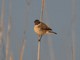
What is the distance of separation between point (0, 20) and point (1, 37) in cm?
15

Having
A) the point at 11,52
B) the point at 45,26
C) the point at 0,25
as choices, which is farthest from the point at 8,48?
the point at 45,26

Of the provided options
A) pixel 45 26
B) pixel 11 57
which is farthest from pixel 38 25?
pixel 11 57

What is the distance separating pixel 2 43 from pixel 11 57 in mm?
124

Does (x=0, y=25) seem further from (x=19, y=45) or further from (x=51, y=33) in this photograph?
(x=51, y=33)

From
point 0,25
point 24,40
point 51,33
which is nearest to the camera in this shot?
point 24,40

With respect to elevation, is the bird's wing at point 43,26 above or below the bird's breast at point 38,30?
above

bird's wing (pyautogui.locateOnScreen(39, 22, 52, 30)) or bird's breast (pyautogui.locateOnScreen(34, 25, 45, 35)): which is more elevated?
bird's wing (pyautogui.locateOnScreen(39, 22, 52, 30))

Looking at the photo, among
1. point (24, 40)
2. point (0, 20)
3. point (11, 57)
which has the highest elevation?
point (0, 20)

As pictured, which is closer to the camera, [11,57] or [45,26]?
[11,57]

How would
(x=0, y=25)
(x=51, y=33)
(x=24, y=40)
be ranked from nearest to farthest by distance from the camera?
(x=24, y=40)
(x=0, y=25)
(x=51, y=33)

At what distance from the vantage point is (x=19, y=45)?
2.14 meters

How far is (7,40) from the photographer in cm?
211

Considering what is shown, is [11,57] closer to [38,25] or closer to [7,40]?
[7,40]

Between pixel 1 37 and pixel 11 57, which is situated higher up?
pixel 1 37
